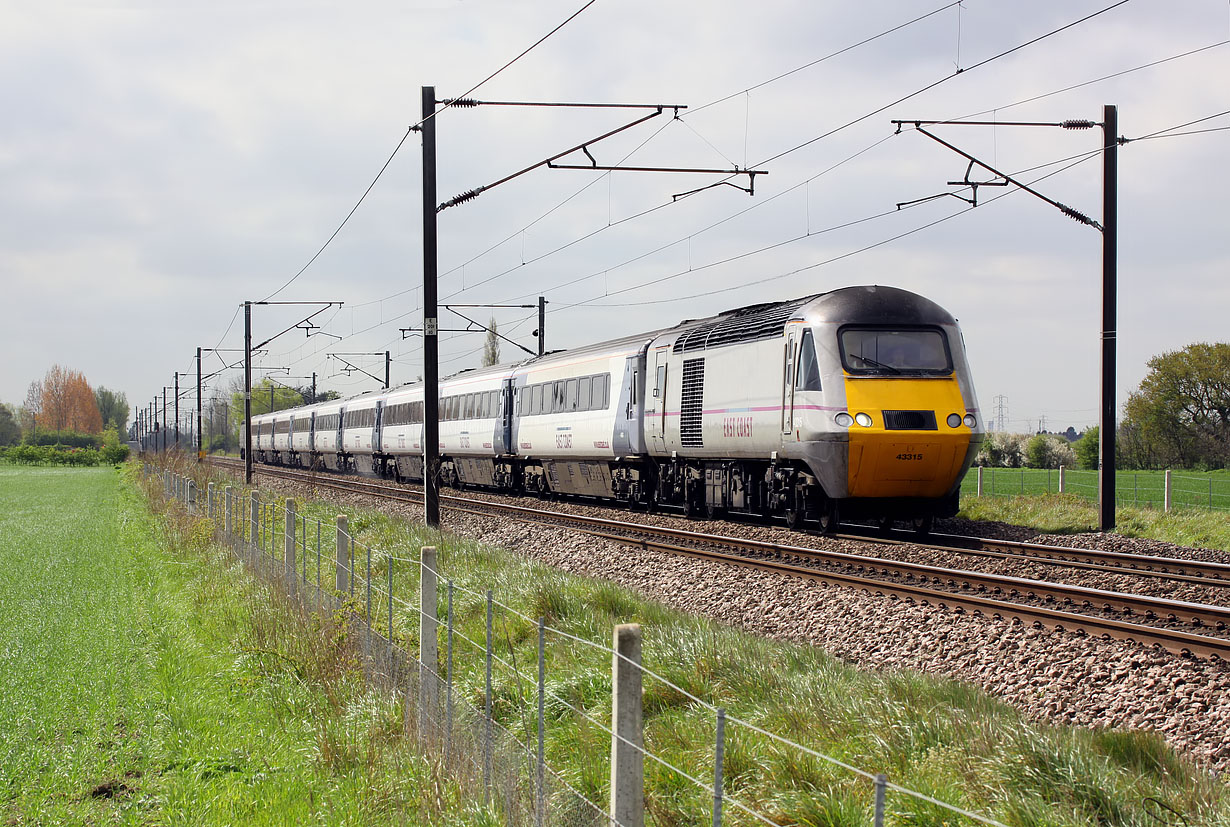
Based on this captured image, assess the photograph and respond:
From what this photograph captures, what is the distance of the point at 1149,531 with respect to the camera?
19.3 m

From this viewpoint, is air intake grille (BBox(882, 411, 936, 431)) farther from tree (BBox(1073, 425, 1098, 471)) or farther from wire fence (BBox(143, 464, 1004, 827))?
tree (BBox(1073, 425, 1098, 471))

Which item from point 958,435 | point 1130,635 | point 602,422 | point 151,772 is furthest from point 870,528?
point 151,772

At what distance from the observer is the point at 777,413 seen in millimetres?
16453

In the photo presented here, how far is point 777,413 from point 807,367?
3.29ft

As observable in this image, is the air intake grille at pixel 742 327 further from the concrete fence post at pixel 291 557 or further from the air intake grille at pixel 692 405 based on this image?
the concrete fence post at pixel 291 557

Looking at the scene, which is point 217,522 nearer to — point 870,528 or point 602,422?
point 602,422

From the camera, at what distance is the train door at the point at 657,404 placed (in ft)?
68.0

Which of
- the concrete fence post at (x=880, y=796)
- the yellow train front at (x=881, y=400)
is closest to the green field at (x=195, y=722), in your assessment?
the concrete fence post at (x=880, y=796)

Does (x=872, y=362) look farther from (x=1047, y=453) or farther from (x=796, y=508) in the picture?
(x=1047, y=453)

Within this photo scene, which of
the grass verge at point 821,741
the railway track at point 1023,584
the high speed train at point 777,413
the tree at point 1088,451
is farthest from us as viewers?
the tree at point 1088,451

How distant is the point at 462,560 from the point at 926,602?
622 centimetres

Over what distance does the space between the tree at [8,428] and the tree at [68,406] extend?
3517 mm

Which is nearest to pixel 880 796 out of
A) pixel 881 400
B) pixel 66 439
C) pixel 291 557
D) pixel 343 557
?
pixel 343 557

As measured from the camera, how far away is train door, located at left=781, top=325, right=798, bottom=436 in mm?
16047
